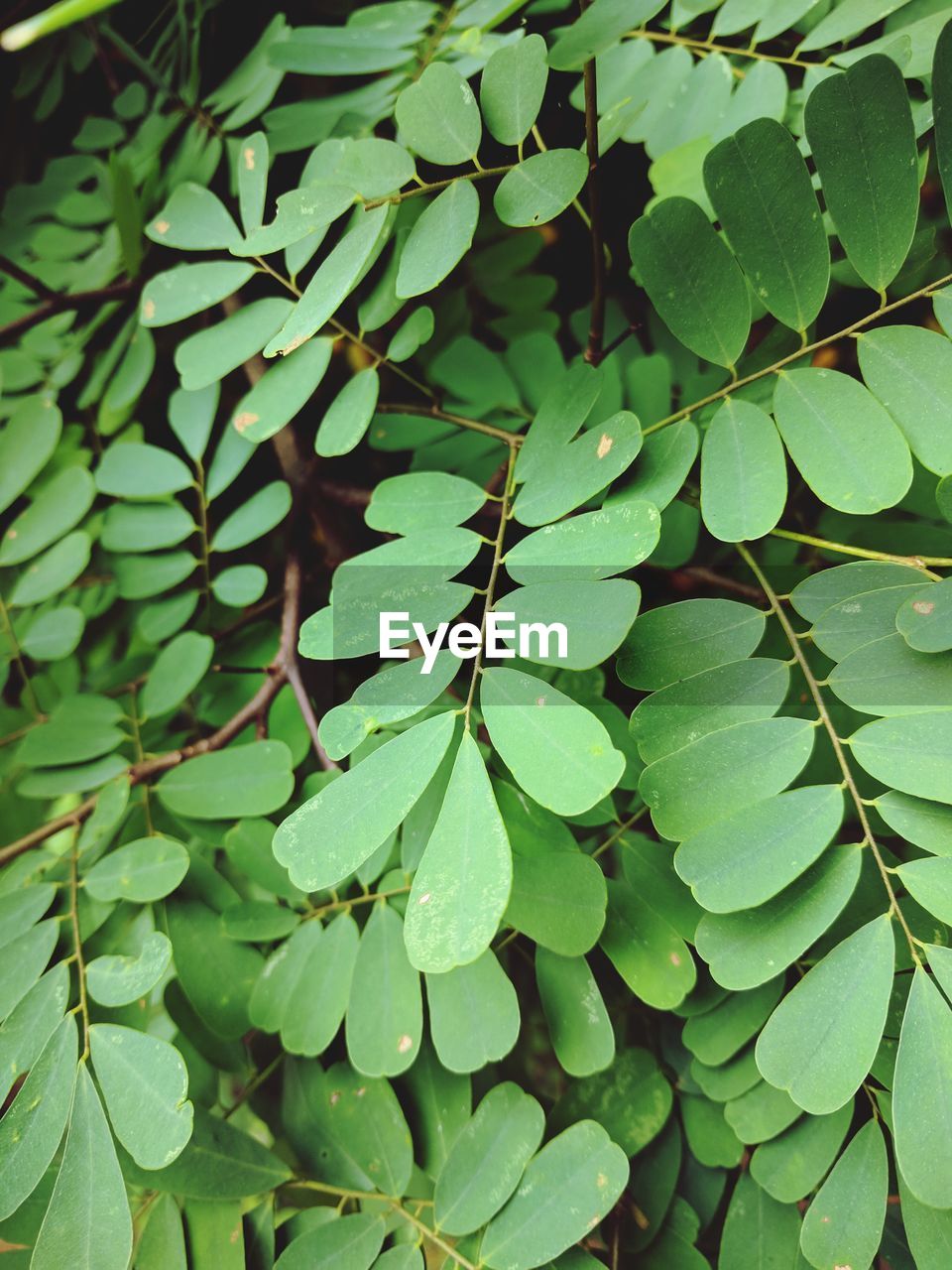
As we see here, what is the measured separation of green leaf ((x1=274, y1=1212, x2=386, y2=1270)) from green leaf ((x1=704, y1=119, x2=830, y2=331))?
754 millimetres

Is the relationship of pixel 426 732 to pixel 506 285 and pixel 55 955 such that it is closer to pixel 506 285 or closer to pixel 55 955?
pixel 55 955

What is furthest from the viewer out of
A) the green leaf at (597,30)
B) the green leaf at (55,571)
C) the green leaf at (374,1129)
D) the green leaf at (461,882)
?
the green leaf at (55,571)

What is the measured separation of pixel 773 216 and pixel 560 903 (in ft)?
1.67

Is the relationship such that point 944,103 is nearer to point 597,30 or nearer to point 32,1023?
point 597,30

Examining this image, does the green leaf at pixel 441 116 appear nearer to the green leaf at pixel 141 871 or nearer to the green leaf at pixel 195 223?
the green leaf at pixel 195 223

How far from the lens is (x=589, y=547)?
57 centimetres

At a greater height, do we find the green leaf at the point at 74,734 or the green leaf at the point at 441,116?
the green leaf at the point at 441,116

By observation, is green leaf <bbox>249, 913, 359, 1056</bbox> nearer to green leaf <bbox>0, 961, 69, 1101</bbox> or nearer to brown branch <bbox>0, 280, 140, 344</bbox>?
green leaf <bbox>0, 961, 69, 1101</bbox>

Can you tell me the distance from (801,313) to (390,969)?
580 mm

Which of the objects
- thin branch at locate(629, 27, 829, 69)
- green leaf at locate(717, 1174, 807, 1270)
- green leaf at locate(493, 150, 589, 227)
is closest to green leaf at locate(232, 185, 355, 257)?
green leaf at locate(493, 150, 589, 227)

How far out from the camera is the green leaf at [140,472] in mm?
905

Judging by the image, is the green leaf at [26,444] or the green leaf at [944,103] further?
the green leaf at [26,444]

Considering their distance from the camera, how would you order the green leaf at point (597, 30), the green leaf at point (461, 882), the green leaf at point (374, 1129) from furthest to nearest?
the green leaf at point (374, 1129), the green leaf at point (597, 30), the green leaf at point (461, 882)

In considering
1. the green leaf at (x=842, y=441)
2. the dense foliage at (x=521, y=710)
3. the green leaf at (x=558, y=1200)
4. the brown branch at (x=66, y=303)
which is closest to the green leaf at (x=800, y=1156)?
the dense foliage at (x=521, y=710)
